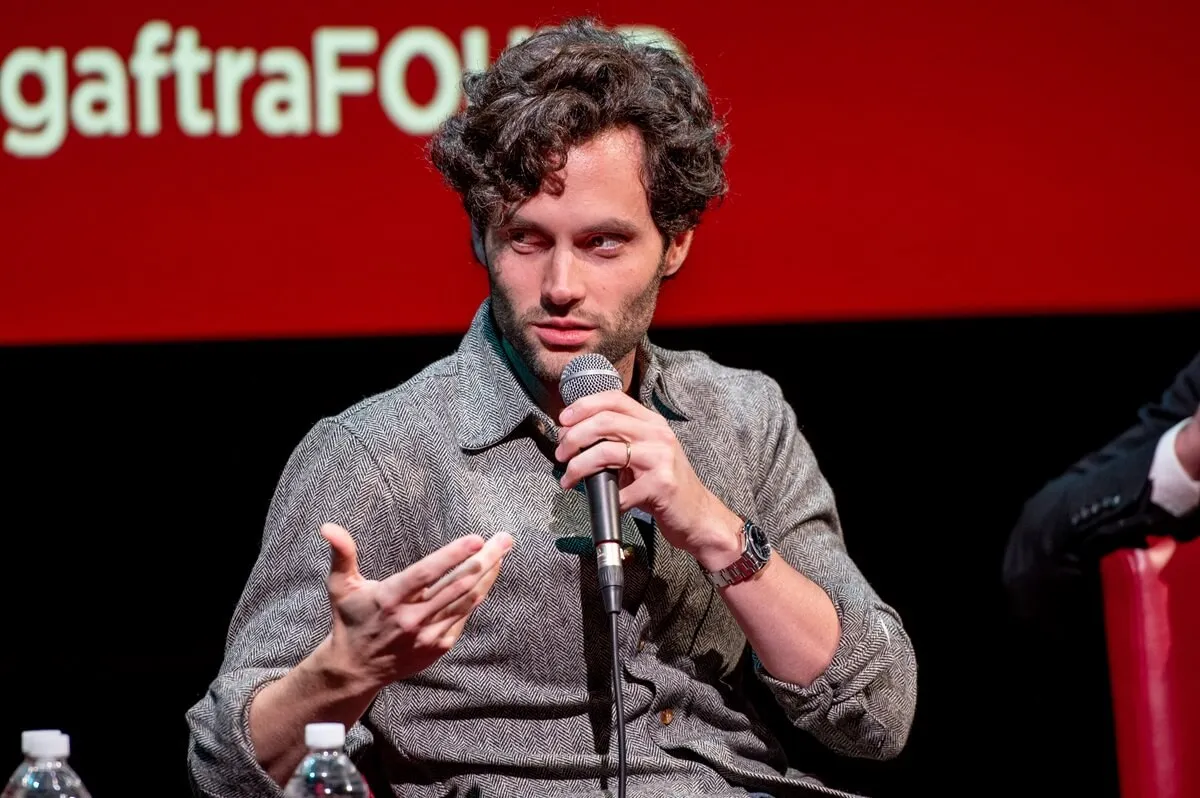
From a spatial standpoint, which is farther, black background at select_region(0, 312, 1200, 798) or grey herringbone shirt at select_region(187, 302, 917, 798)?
black background at select_region(0, 312, 1200, 798)

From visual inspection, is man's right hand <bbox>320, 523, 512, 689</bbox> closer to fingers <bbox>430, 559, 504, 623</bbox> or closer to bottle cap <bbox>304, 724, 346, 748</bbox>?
fingers <bbox>430, 559, 504, 623</bbox>

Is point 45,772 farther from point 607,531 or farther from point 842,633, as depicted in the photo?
point 842,633

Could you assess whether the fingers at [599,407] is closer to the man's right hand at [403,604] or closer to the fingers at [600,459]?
the fingers at [600,459]

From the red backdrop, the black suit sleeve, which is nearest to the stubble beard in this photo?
the black suit sleeve

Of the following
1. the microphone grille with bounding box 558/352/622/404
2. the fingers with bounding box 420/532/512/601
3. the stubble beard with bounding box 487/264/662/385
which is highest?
the stubble beard with bounding box 487/264/662/385

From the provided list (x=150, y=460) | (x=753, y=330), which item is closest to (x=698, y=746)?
(x=753, y=330)

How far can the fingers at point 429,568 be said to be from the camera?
1.51 m

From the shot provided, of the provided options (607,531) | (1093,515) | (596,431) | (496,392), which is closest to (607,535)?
(607,531)

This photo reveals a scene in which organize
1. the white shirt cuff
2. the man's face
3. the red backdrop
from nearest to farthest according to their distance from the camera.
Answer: the white shirt cuff < the man's face < the red backdrop

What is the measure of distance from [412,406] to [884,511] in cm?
177

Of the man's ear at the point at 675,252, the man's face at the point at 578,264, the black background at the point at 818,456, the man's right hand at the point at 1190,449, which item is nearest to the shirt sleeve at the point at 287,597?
the man's face at the point at 578,264

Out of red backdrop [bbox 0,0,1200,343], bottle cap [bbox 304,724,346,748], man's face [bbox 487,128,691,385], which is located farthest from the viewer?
red backdrop [bbox 0,0,1200,343]

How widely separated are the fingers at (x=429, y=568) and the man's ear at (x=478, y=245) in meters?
0.63

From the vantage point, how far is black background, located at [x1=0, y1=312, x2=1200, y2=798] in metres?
3.31
